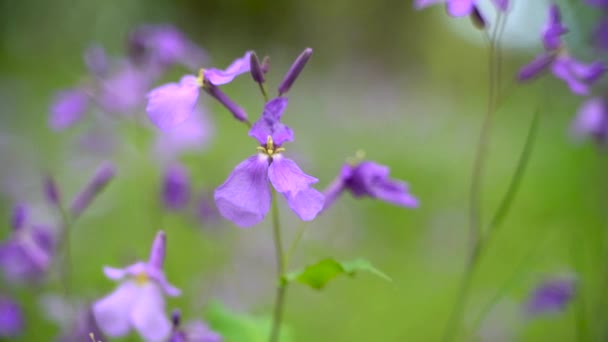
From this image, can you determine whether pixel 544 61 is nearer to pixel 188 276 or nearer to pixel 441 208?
pixel 188 276

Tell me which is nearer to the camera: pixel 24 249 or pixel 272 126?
pixel 272 126

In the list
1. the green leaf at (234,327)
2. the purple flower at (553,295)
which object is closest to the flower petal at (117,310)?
the green leaf at (234,327)

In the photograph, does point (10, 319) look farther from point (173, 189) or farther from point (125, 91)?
point (125, 91)

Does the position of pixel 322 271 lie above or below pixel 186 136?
above

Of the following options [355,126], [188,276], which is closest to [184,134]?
[188,276]

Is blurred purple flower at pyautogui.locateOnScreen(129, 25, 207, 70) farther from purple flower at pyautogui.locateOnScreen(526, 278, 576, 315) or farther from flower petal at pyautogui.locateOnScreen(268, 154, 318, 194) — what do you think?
purple flower at pyautogui.locateOnScreen(526, 278, 576, 315)

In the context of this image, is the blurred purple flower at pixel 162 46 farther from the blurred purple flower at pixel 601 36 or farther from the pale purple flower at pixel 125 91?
the blurred purple flower at pixel 601 36

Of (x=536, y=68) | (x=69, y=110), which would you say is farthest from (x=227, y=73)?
(x=69, y=110)
